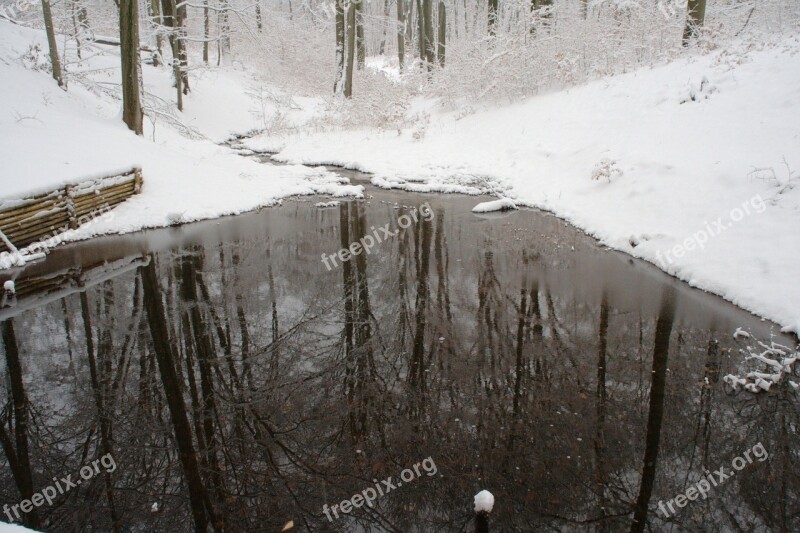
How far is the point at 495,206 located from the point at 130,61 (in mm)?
10957

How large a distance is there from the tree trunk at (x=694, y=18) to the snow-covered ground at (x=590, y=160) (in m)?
1.60

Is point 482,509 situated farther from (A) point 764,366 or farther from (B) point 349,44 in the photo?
(B) point 349,44

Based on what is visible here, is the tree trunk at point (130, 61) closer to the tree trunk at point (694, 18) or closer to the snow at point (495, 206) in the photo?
the snow at point (495, 206)

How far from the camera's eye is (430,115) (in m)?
21.8

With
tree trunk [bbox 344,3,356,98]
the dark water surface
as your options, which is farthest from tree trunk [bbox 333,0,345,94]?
the dark water surface

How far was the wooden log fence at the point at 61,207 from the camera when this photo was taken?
355 inches

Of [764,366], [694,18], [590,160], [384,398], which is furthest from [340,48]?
[764,366]

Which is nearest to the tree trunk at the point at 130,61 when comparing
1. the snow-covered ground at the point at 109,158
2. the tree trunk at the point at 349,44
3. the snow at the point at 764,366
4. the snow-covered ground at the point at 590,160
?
the snow-covered ground at the point at 109,158

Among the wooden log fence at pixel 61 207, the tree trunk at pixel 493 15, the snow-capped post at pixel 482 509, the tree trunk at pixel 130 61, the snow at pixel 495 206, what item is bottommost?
the snow-capped post at pixel 482 509

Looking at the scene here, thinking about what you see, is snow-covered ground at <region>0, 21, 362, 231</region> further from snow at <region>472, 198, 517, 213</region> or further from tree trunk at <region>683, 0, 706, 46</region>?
tree trunk at <region>683, 0, 706, 46</region>

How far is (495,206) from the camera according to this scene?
12398 millimetres

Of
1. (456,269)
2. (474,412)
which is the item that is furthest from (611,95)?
(474,412)

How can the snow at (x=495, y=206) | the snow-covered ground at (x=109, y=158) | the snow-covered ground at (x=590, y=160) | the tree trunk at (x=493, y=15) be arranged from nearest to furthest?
1. the snow-covered ground at (x=590, y=160)
2. the snow-covered ground at (x=109, y=158)
3. the snow at (x=495, y=206)
4. the tree trunk at (x=493, y=15)

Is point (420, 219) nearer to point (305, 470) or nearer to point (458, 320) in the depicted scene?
point (458, 320)
